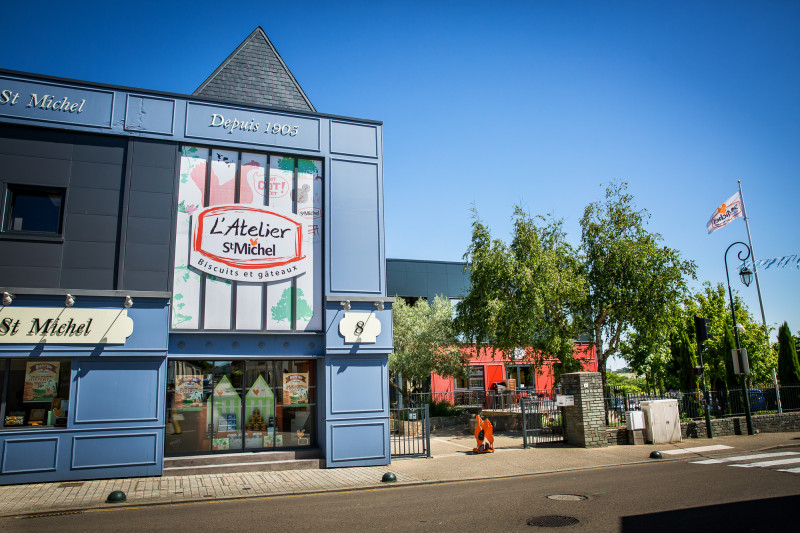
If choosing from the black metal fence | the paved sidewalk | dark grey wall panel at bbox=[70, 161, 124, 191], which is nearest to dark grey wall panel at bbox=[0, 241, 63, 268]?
dark grey wall panel at bbox=[70, 161, 124, 191]

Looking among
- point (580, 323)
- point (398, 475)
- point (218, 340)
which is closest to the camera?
point (398, 475)

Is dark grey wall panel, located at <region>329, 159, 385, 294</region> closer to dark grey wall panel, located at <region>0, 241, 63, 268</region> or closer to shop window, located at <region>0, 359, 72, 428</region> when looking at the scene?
dark grey wall panel, located at <region>0, 241, 63, 268</region>

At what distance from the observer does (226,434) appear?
1278 cm

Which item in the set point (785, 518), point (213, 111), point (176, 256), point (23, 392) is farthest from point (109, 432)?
point (785, 518)

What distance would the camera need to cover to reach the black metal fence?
56.8 ft

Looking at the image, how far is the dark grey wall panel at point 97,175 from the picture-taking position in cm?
1234

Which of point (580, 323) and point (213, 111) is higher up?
point (213, 111)

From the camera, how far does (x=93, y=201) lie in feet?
40.4

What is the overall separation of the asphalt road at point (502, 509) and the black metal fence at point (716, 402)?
6.42 metres

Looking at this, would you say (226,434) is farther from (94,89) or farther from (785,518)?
(785,518)

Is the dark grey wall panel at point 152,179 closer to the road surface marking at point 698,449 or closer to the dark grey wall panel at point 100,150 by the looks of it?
the dark grey wall panel at point 100,150

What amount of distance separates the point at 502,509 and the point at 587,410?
839 centimetres

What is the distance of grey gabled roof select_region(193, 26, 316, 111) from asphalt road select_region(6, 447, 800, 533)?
1017 centimetres

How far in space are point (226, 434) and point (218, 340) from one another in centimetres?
232
